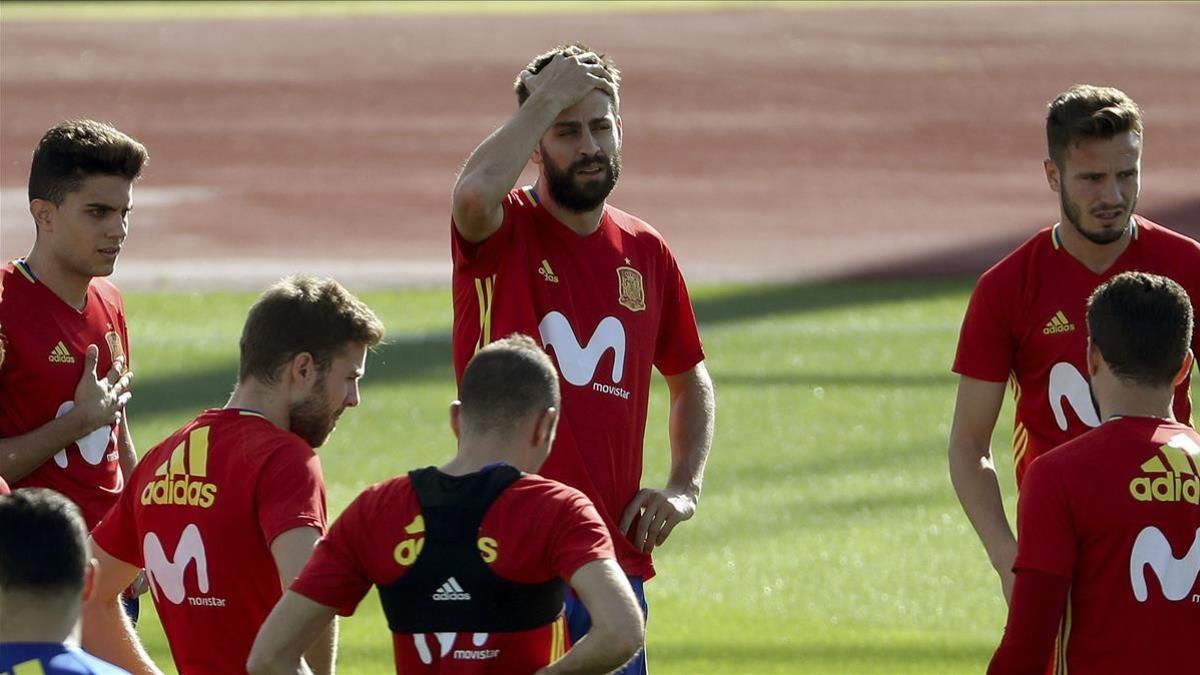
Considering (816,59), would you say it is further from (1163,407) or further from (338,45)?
(1163,407)

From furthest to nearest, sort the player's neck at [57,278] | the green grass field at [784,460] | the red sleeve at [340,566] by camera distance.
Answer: the green grass field at [784,460], the player's neck at [57,278], the red sleeve at [340,566]

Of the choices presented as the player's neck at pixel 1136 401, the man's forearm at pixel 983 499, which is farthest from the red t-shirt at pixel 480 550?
the man's forearm at pixel 983 499

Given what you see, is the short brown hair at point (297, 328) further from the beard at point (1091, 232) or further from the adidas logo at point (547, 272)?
the beard at point (1091, 232)

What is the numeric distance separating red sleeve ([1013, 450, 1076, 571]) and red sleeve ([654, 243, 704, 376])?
1565 mm

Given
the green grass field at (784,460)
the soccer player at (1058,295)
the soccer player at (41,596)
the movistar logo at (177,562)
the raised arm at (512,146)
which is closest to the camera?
the soccer player at (41,596)

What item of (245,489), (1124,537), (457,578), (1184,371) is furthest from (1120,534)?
(245,489)

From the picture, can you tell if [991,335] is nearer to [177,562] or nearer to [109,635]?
[177,562]

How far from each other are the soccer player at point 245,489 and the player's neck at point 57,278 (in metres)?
1.18

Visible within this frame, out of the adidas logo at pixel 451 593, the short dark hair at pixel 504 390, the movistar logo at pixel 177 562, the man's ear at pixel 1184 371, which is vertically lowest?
the movistar logo at pixel 177 562

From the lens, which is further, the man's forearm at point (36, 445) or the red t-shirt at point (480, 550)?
the man's forearm at point (36, 445)

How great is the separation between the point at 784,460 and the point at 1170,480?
266 inches

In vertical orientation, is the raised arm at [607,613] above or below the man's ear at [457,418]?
below

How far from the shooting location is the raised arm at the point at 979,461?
4934 mm

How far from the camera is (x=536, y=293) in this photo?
4852 mm
